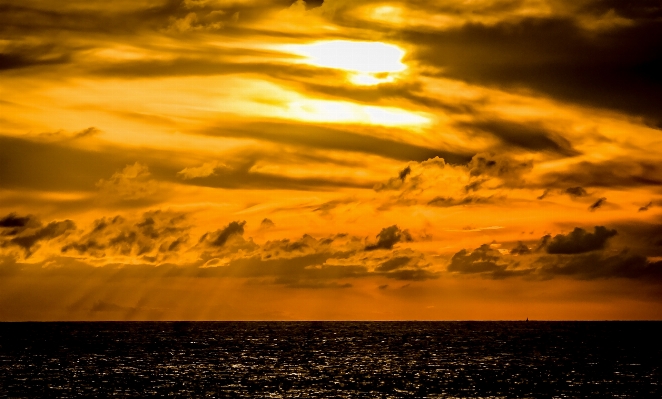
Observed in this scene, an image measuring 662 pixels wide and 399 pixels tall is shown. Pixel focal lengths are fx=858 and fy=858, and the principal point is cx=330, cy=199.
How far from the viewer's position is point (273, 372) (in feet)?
505

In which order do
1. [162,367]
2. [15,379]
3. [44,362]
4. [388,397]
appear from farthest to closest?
[44,362], [162,367], [15,379], [388,397]

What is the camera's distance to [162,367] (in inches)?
6535

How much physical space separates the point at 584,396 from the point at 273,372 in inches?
2272

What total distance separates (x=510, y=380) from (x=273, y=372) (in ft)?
137

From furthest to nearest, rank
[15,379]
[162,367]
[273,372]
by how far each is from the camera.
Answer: [162,367] → [273,372] → [15,379]

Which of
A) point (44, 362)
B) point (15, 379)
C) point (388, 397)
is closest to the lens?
point (388, 397)

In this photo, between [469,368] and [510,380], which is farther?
[469,368]

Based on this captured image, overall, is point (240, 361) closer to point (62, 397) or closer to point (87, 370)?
point (87, 370)

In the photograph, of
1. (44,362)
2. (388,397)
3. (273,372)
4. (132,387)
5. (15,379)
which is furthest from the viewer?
(44,362)

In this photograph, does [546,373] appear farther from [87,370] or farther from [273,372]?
[87,370]

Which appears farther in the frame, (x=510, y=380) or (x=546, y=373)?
(x=546, y=373)

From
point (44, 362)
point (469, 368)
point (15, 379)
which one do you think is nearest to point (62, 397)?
point (15, 379)

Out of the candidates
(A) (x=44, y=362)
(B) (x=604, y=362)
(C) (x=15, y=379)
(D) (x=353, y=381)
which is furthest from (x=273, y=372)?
(B) (x=604, y=362)

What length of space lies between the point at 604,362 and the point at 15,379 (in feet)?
395
